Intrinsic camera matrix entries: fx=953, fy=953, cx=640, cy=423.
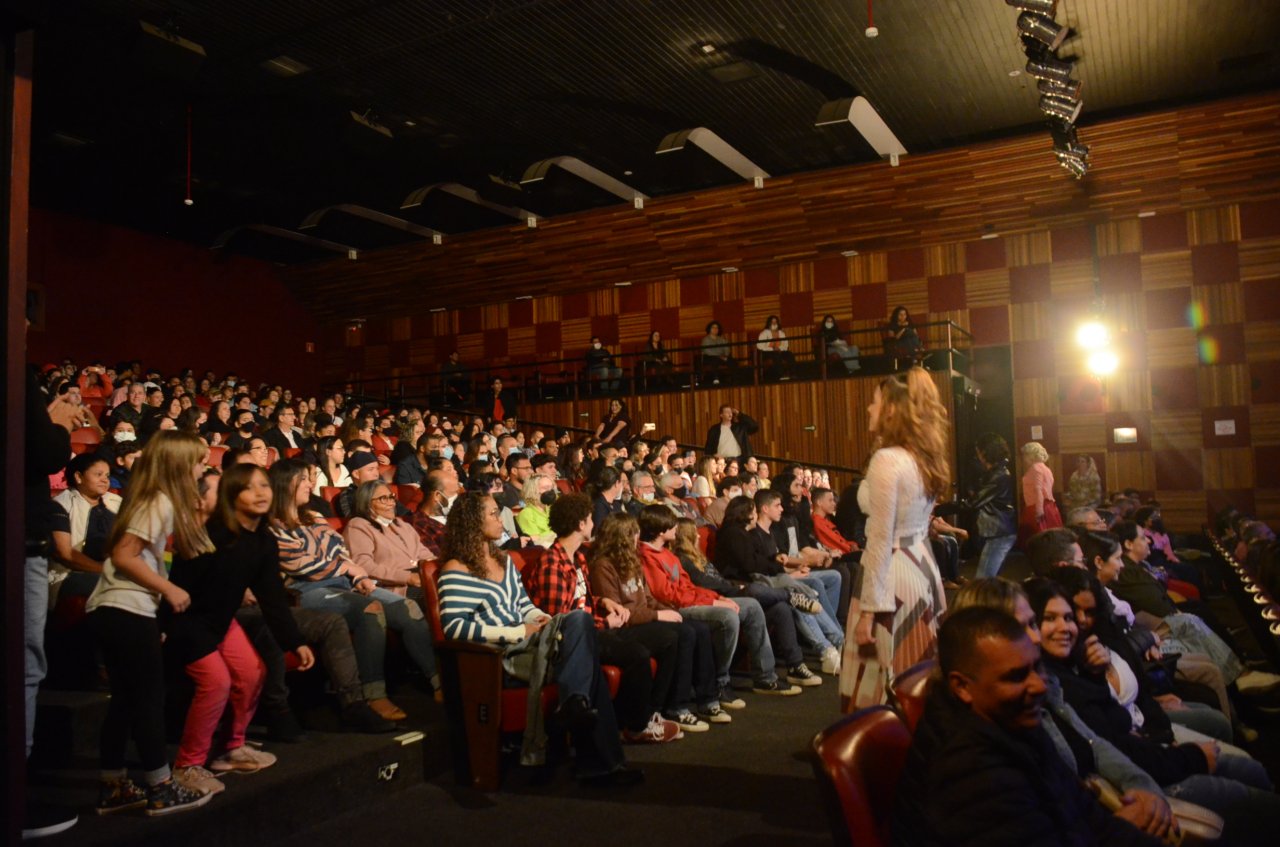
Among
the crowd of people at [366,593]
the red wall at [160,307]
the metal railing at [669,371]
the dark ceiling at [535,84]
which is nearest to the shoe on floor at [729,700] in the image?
the crowd of people at [366,593]

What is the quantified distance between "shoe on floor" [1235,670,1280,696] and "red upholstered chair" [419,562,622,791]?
2.96m

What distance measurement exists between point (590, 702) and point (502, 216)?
406 inches

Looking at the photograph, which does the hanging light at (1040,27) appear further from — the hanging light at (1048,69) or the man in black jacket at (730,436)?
the man in black jacket at (730,436)

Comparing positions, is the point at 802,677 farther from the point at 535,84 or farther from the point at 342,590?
the point at 535,84

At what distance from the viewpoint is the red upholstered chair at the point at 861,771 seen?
63.4 inches

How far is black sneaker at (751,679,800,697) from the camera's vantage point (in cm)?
473

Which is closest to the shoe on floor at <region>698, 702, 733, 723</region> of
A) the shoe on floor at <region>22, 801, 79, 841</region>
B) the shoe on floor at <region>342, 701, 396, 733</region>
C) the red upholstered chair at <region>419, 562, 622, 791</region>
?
the red upholstered chair at <region>419, 562, 622, 791</region>

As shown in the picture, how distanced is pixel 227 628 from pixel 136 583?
0.33 metres

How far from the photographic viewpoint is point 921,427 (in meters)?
2.68

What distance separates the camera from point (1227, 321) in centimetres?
1079

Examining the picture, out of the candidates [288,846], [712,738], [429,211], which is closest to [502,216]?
[429,211]

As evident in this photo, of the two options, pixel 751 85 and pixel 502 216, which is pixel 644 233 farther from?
pixel 751 85

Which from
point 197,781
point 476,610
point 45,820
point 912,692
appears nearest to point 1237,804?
point 912,692

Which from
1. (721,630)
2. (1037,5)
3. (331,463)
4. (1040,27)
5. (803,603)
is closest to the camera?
(721,630)
